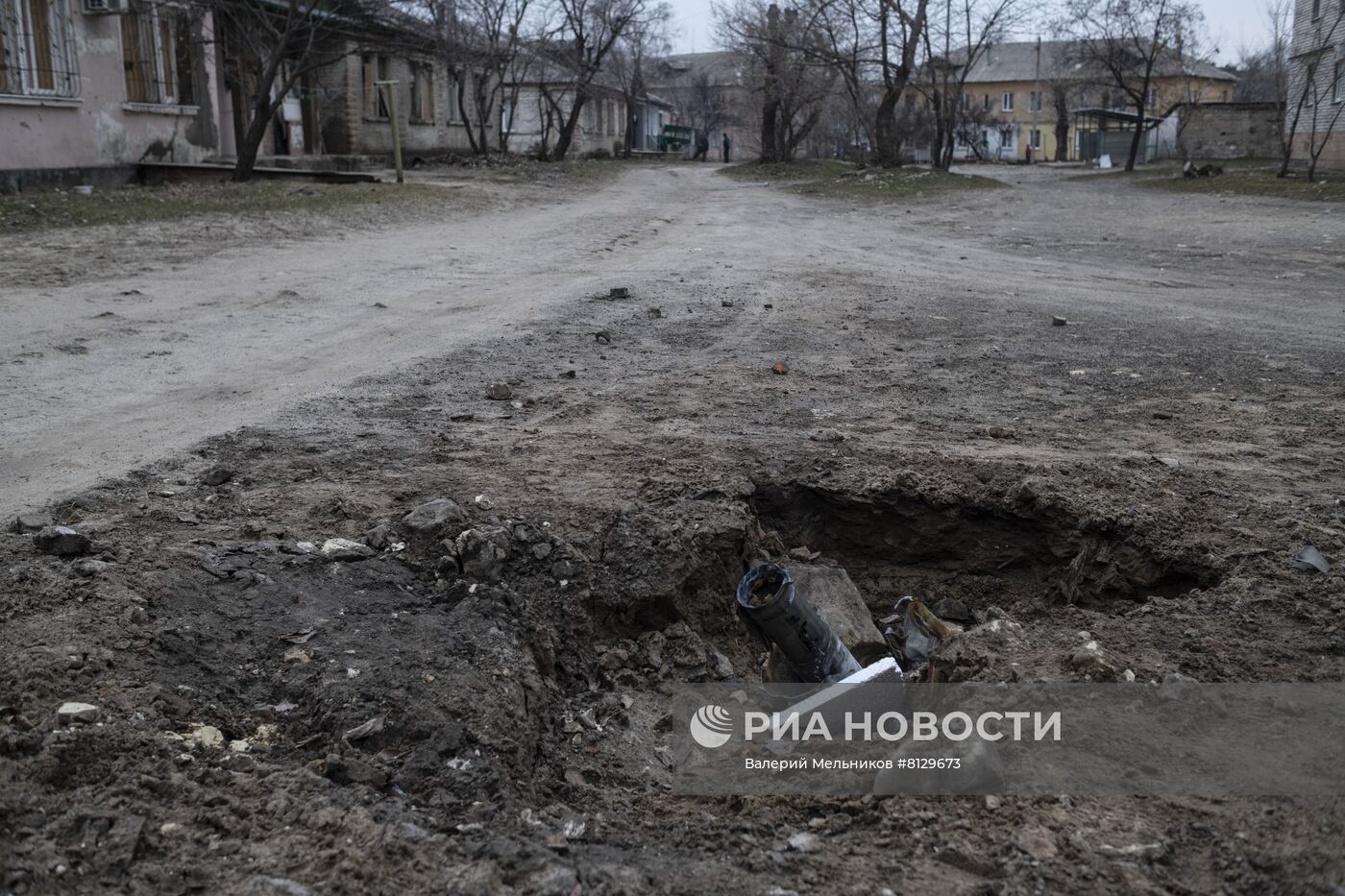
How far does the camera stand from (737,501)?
4102mm

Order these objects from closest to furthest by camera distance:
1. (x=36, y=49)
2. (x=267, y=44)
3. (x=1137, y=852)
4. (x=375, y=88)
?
1. (x=1137, y=852)
2. (x=36, y=49)
3. (x=267, y=44)
4. (x=375, y=88)

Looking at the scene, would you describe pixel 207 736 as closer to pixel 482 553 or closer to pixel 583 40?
pixel 482 553

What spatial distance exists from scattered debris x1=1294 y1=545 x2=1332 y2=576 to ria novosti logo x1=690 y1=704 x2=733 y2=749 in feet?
6.09

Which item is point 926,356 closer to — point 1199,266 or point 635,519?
point 635,519

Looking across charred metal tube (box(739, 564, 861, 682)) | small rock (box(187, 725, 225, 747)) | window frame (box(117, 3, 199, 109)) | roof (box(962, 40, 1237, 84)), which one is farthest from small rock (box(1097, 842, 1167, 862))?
roof (box(962, 40, 1237, 84))

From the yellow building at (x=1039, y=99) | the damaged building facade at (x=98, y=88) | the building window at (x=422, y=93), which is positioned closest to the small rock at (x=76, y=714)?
the damaged building facade at (x=98, y=88)

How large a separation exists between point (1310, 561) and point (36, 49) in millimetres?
16190

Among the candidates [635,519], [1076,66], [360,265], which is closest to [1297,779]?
[635,519]

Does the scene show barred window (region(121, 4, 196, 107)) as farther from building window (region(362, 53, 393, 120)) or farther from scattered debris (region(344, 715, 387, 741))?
scattered debris (region(344, 715, 387, 741))

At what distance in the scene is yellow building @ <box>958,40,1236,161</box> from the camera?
181 ft

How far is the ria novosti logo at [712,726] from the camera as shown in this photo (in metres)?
3.03

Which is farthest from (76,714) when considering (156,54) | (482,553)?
(156,54)

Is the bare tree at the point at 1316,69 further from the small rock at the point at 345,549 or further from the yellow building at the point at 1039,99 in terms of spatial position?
the small rock at the point at 345,549

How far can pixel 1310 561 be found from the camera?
3436 millimetres
